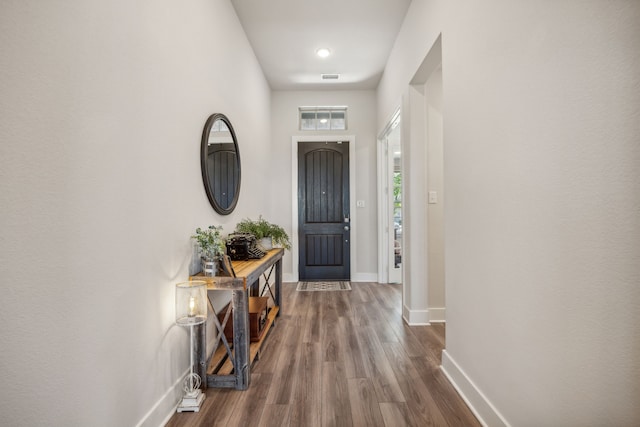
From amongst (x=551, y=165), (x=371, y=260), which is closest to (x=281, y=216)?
(x=371, y=260)

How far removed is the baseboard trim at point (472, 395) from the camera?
4.90 ft

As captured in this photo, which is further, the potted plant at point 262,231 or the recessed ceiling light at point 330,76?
the recessed ceiling light at point 330,76

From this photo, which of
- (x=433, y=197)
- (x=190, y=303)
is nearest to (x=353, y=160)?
(x=433, y=197)

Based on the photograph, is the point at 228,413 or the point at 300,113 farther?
the point at 300,113

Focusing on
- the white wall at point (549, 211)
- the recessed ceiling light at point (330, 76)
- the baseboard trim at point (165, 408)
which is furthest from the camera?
the recessed ceiling light at point (330, 76)

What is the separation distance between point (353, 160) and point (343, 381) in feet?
11.7

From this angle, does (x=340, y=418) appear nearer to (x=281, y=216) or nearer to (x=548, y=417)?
(x=548, y=417)

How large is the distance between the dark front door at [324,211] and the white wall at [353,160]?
152mm

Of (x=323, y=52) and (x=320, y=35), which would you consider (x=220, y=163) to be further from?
(x=323, y=52)

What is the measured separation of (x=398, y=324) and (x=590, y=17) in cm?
267

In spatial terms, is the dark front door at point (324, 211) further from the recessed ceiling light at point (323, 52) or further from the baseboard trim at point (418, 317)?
the baseboard trim at point (418, 317)

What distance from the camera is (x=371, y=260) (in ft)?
16.6

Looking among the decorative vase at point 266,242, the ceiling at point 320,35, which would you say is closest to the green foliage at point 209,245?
the decorative vase at point 266,242

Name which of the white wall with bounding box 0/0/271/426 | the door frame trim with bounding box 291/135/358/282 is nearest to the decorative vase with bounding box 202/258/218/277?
the white wall with bounding box 0/0/271/426
